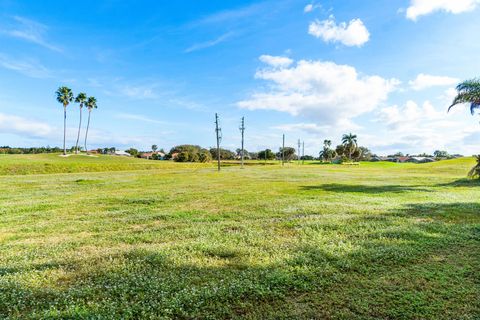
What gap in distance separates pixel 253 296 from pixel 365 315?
176 centimetres

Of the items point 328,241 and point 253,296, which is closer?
point 253,296

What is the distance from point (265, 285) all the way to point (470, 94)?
28458 mm

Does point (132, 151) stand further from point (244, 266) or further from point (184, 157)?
point (244, 266)

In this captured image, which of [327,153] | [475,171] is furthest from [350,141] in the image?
[475,171]

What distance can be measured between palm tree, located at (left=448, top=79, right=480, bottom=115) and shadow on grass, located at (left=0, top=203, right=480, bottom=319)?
2321 cm

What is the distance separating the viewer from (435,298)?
4.54 metres

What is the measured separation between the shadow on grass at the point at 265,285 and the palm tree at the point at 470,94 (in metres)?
23.2

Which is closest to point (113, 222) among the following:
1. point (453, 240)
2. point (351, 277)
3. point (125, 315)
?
point (125, 315)

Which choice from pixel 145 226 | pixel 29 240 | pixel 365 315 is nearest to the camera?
pixel 365 315

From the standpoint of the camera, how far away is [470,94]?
2389cm

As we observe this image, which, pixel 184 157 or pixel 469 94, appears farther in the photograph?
pixel 184 157

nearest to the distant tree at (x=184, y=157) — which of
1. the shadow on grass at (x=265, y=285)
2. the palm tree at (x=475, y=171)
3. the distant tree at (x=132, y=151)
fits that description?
the distant tree at (x=132, y=151)

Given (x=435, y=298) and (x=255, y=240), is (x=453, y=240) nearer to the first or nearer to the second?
(x=435, y=298)

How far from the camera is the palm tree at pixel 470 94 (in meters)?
23.6
